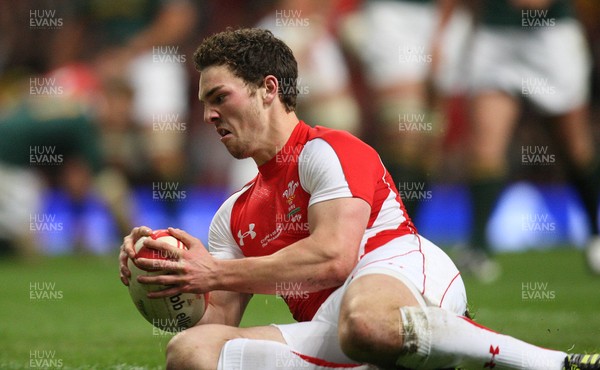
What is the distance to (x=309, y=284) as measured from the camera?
13.2 ft

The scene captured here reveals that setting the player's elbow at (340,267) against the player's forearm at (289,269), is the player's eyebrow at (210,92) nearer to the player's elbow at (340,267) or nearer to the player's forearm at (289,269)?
the player's forearm at (289,269)

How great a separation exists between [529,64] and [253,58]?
599 centimetres

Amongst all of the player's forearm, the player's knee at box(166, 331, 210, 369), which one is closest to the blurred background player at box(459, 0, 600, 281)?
the player's forearm

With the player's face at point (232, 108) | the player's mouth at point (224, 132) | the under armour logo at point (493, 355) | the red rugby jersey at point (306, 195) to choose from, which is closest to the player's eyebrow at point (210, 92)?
the player's face at point (232, 108)

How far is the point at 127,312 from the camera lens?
8062mm

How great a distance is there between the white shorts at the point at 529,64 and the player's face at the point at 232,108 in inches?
218

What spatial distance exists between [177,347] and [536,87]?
22.1 ft

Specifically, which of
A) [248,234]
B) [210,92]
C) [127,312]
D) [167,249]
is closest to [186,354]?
[167,249]

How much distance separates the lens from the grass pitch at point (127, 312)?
19.0ft

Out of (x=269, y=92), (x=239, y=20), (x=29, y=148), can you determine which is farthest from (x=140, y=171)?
(x=269, y=92)

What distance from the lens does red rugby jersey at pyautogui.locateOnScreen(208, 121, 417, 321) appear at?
4062 mm

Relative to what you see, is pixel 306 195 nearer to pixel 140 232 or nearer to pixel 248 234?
pixel 248 234

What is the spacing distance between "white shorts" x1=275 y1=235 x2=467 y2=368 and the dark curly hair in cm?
82

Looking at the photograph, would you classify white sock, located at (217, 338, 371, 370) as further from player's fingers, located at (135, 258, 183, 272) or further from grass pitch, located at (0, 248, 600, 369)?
grass pitch, located at (0, 248, 600, 369)
